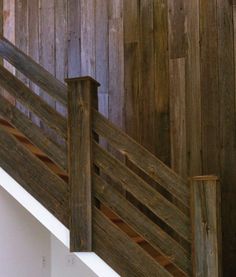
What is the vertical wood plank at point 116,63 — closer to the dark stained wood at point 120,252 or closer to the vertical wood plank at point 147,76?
the vertical wood plank at point 147,76

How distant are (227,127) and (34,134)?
4.90ft

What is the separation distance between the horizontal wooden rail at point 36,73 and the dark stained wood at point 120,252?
75 cm

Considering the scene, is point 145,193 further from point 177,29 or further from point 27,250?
point 177,29

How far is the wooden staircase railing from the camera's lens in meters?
2.11

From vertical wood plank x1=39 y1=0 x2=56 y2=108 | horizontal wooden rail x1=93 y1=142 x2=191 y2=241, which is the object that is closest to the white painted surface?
horizontal wooden rail x1=93 y1=142 x2=191 y2=241

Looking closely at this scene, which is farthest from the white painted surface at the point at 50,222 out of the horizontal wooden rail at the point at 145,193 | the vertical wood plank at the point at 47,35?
the vertical wood plank at the point at 47,35

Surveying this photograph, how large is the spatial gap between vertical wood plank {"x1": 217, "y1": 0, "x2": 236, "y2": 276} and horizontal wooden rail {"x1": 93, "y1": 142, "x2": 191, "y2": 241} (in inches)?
Answer: 40.4

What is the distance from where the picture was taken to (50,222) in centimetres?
243

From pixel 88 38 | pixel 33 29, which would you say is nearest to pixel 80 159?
pixel 88 38

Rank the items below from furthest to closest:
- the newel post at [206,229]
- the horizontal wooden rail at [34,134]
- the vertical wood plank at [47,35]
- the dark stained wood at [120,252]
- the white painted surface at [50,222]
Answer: the vertical wood plank at [47,35] < the horizontal wooden rail at [34,134] < the white painted surface at [50,222] < the dark stained wood at [120,252] < the newel post at [206,229]

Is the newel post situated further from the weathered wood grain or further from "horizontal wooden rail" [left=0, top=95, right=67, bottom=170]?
the weathered wood grain

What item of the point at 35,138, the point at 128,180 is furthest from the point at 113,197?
the point at 35,138

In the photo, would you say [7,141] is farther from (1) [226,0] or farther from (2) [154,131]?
(1) [226,0]

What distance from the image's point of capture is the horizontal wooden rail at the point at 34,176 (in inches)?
94.2
